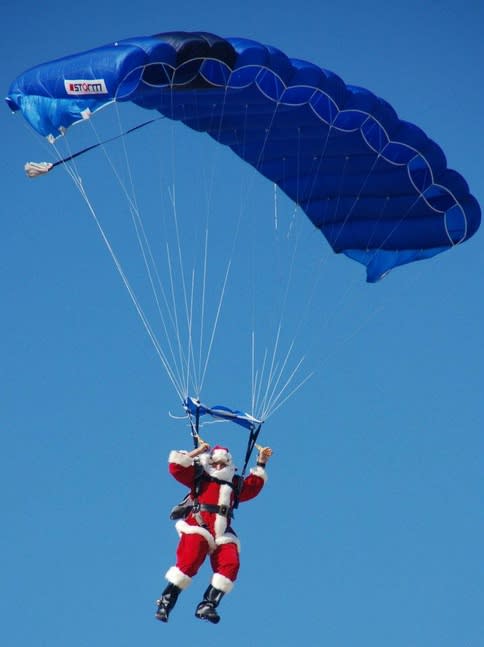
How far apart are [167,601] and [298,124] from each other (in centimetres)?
521

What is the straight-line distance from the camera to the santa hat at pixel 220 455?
15883mm

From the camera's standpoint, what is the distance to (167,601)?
15242mm

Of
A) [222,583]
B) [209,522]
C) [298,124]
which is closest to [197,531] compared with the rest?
[209,522]

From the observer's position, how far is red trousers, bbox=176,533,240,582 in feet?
50.4

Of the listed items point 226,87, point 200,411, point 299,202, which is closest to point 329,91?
point 226,87

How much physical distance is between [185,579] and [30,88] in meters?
4.99

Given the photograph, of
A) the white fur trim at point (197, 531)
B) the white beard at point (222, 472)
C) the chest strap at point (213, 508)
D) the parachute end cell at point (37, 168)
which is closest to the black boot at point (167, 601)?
the white fur trim at point (197, 531)

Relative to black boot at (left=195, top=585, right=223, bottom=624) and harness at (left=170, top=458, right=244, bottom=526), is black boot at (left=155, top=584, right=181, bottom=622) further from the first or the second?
harness at (left=170, top=458, right=244, bottom=526)

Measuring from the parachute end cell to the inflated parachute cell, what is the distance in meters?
0.36

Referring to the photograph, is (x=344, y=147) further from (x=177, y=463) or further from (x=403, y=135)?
(x=177, y=463)

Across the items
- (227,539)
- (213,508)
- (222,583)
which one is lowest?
(222,583)

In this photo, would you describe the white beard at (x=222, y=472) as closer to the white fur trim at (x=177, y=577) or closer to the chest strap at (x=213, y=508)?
the chest strap at (x=213, y=508)

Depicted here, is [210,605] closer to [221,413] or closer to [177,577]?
[177,577]

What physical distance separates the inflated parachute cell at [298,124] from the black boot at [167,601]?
4.51 metres
